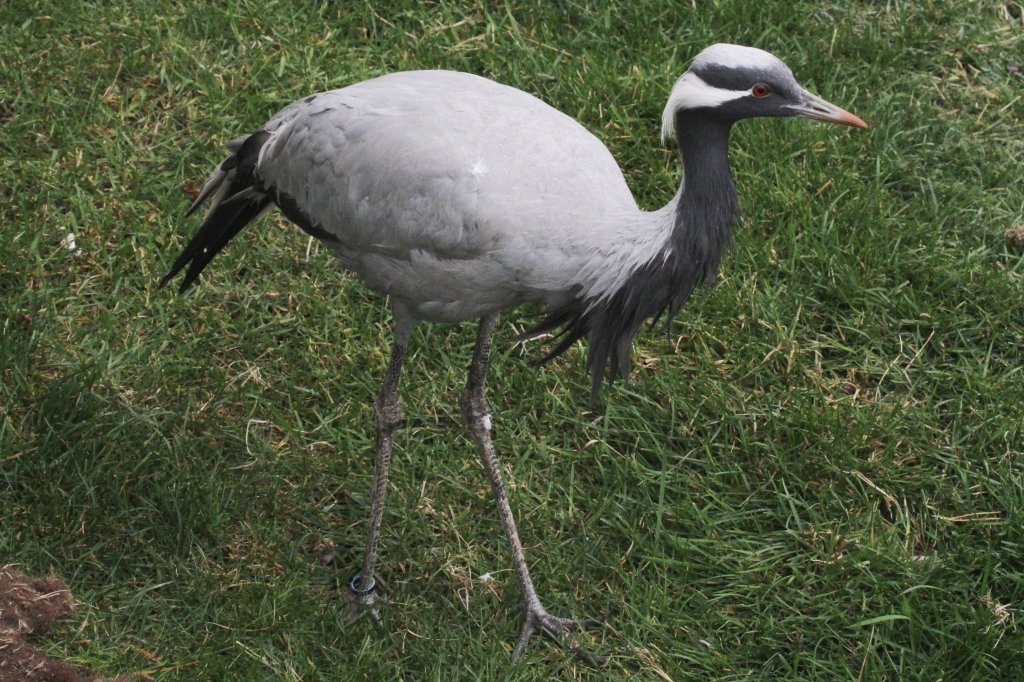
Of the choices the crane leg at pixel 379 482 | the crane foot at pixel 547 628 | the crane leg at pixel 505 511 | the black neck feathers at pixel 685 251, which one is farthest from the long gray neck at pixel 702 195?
the crane foot at pixel 547 628

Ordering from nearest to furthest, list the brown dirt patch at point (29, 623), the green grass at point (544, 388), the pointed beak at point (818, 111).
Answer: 1. the brown dirt patch at point (29, 623)
2. the pointed beak at point (818, 111)
3. the green grass at point (544, 388)

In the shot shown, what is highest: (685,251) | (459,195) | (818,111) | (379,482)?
(818,111)

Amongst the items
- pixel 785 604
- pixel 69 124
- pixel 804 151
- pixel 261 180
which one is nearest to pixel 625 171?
pixel 804 151

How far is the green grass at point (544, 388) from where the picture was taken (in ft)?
14.1

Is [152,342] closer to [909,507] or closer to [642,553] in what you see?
[642,553]

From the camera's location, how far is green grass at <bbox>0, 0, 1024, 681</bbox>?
14.1 ft

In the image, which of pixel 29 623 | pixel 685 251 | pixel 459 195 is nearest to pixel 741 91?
pixel 685 251

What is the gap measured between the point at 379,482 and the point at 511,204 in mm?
1158

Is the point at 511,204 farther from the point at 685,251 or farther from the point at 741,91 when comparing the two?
the point at 741,91

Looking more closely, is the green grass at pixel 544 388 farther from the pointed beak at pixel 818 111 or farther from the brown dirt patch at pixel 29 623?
the pointed beak at pixel 818 111

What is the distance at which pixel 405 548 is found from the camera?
4.62 m

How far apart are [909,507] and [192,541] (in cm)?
257

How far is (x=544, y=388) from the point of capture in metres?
5.00

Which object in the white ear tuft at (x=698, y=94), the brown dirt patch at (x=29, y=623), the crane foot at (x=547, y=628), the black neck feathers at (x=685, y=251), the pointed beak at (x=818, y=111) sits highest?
the white ear tuft at (x=698, y=94)
